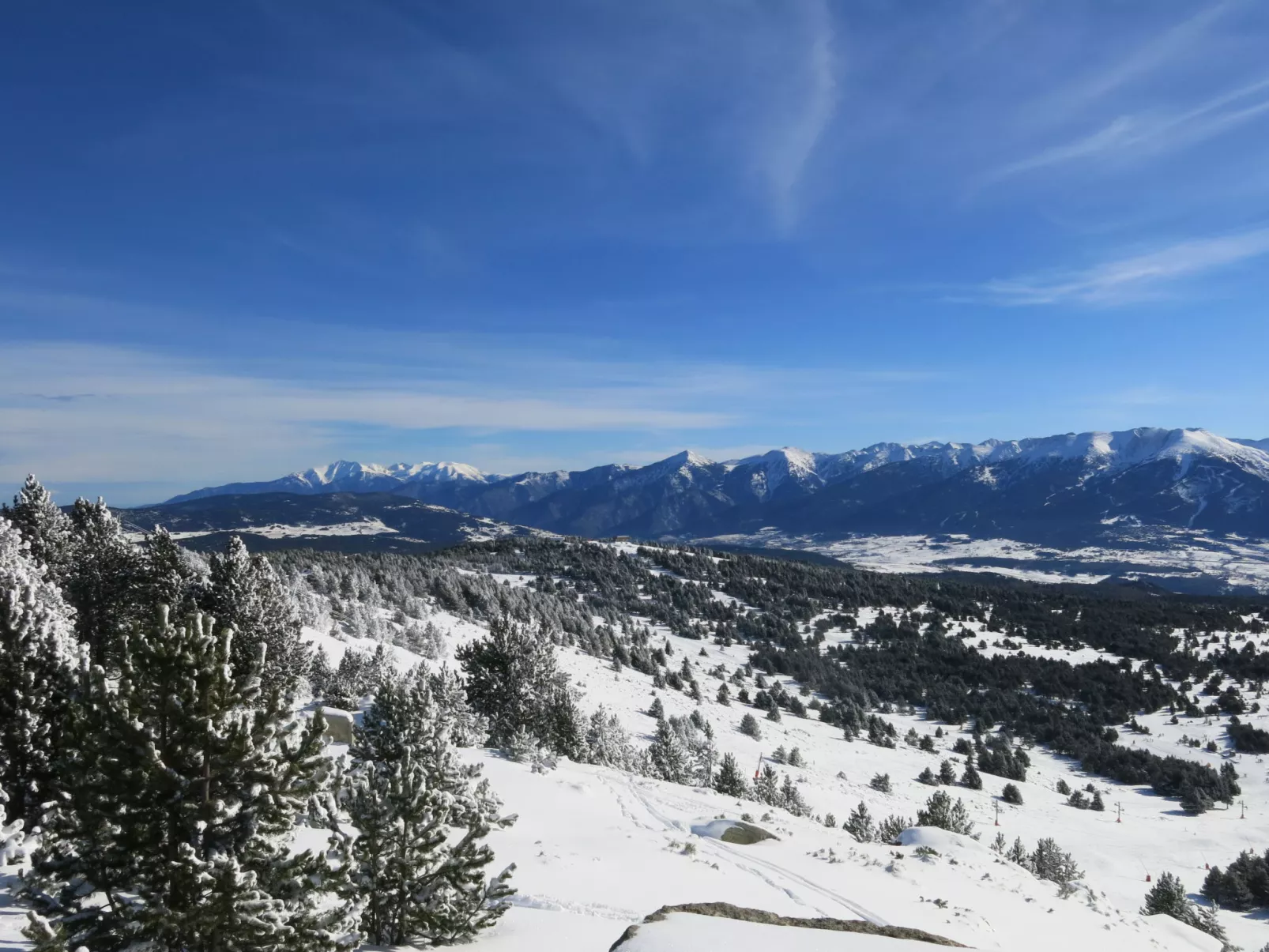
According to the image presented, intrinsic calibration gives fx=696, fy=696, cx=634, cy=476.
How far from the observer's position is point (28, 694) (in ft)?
35.8

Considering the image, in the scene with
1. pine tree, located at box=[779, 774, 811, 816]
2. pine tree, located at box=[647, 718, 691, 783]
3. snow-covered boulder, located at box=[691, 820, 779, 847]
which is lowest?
pine tree, located at box=[779, 774, 811, 816]

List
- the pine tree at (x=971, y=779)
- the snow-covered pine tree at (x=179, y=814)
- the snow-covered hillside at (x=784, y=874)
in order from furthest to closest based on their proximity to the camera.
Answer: the pine tree at (x=971, y=779)
the snow-covered hillside at (x=784, y=874)
the snow-covered pine tree at (x=179, y=814)

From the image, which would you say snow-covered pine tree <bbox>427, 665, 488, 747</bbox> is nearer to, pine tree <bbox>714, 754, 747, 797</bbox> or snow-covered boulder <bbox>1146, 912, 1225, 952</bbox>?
pine tree <bbox>714, 754, 747, 797</bbox>

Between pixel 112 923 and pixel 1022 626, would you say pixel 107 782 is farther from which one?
pixel 1022 626

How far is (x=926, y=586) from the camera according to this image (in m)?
182

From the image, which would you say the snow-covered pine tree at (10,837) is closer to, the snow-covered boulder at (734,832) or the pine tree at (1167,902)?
the snow-covered boulder at (734,832)

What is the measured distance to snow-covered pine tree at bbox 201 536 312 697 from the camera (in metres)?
28.6

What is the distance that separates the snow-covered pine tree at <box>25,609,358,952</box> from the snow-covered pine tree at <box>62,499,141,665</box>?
1207 inches

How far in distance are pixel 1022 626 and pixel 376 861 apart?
151m

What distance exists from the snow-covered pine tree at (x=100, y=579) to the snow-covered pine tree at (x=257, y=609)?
8406mm

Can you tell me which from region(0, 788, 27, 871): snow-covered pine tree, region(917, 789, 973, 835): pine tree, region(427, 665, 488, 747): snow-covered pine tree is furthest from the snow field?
region(0, 788, 27, 871): snow-covered pine tree

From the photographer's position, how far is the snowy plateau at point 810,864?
13.4 metres

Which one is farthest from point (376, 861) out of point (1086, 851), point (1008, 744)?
point (1008, 744)

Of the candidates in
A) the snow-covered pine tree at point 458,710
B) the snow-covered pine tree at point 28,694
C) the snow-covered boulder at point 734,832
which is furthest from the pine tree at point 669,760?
the snow-covered pine tree at point 28,694
